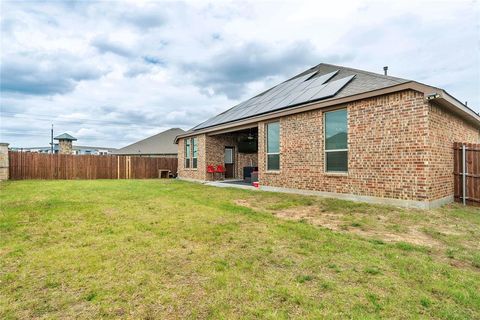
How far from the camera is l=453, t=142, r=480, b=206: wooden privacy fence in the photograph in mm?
7168

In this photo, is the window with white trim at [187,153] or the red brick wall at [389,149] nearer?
the red brick wall at [389,149]

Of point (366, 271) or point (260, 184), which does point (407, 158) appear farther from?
point (260, 184)

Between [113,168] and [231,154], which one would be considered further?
[113,168]

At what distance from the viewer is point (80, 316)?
2.11 metres

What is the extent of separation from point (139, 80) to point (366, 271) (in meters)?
21.1

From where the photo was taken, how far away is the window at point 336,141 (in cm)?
777

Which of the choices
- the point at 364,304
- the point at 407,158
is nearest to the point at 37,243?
the point at 364,304

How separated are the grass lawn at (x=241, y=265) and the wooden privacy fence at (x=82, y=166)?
1273 cm

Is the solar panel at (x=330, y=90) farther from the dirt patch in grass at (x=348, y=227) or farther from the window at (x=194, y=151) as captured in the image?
the window at (x=194, y=151)

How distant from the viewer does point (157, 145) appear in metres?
31.9

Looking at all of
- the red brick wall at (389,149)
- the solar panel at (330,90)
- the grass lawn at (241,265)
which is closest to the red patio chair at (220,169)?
the red brick wall at (389,149)

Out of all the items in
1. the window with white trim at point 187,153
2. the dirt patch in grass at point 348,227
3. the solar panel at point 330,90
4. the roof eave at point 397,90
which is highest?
the solar panel at point 330,90

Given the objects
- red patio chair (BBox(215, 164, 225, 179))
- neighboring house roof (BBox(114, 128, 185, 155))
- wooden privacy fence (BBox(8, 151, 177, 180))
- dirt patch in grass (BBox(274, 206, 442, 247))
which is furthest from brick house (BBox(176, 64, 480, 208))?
neighboring house roof (BBox(114, 128, 185, 155))

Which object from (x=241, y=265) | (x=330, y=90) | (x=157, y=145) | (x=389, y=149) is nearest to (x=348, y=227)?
(x=241, y=265)
